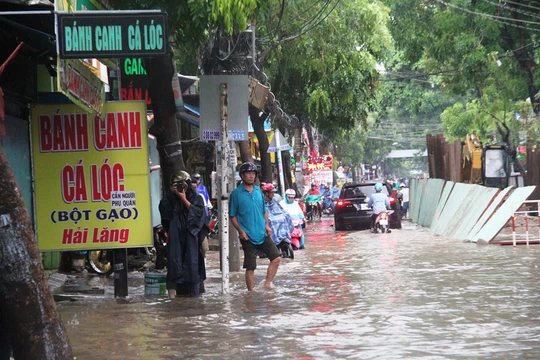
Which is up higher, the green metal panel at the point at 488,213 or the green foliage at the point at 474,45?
→ the green foliage at the point at 474,45

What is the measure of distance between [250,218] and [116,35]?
454 centimetres

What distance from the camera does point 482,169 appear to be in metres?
38.8

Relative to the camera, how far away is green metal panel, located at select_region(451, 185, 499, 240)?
22502mm

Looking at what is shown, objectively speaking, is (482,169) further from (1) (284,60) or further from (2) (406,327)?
(2) (406,327)

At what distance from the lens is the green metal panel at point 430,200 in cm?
3088

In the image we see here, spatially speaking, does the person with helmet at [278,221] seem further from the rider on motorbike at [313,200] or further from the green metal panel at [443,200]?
the rider on motorbike at [313,200]

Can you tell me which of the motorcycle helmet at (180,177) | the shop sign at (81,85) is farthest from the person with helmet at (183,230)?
the shop sign at (81,85)

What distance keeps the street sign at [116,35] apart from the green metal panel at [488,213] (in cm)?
1414

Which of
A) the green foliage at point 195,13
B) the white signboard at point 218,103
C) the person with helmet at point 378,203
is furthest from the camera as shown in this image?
the person with helmet at point 378,203

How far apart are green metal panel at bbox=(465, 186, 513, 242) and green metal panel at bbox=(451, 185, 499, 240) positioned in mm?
131

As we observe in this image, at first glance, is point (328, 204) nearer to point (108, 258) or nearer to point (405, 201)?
point (405, 201)

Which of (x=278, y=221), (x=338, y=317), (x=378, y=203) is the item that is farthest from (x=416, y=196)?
(x=338, y=317)

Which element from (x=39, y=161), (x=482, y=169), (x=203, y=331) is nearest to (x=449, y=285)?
(x=203, y=331)

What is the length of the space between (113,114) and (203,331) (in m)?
3.60
